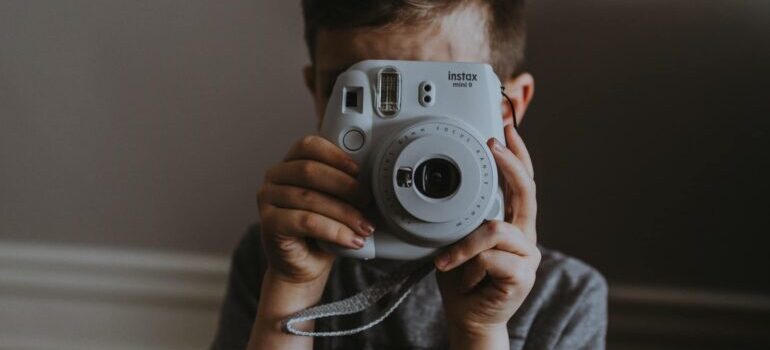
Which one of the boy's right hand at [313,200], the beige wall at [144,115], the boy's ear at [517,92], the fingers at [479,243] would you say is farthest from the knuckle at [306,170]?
the beige wall at [144,115]

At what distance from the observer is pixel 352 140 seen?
0.50 metres

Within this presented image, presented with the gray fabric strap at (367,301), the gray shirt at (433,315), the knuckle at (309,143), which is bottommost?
the gray shirt at (433,315)

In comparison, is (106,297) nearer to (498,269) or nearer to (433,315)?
(433,315)

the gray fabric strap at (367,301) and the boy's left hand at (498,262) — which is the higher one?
the boy's left hand at (498,262)

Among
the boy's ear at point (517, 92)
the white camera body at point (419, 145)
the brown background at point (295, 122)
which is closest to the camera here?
the white camera body at point (419, 145)

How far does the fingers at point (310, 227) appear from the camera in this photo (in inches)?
19.6

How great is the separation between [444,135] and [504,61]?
0.21 meters

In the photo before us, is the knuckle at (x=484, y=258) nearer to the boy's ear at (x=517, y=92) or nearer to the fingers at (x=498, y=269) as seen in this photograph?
the fingers at (x=498, y=269)

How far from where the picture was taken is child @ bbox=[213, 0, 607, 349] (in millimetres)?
500

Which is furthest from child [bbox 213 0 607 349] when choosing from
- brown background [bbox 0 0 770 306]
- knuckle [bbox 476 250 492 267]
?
brown background [bbox 0 0 770 306]

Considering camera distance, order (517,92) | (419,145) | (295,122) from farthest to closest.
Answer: (295,122), (517,92), (419,145)

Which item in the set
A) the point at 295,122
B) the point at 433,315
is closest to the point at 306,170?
the point at 433,315

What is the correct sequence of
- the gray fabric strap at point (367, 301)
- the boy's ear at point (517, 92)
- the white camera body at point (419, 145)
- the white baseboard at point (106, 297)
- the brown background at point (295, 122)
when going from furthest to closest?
the white baseboard at point (106, 297) → the brown background at point (295, 122) → the boy's ear at point (517, 92) → the gray fabric strap at point (367, 301) → the white camera body at point (419, 145)

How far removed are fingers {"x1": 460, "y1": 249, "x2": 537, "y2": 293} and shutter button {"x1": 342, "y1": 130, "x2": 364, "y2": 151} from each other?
12 centimetres
